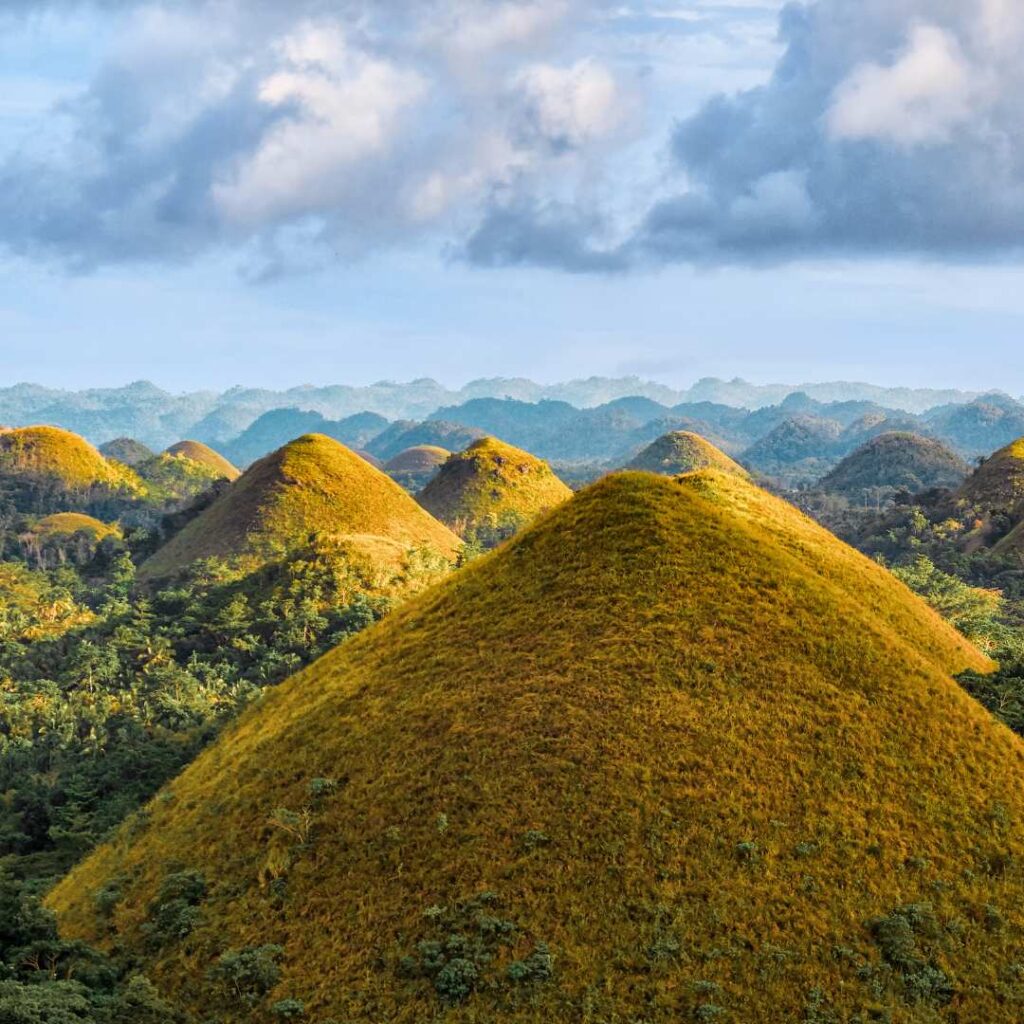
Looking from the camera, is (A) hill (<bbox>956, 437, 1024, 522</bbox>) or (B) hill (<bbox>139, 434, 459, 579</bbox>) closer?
(B) hill (<bbox>139, 434, 459, 579</bbox>)

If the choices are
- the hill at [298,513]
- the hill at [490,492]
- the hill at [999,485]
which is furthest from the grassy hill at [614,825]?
the hill at [999,485]

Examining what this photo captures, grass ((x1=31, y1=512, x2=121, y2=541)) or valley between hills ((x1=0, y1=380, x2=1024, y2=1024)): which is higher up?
valley between hills ((x1=0, y1=380, x2=1024, y2=1024))

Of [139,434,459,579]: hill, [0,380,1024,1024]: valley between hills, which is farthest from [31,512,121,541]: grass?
[0,380,1024,1024]: valley between hills

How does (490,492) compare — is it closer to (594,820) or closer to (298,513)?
(298,513)

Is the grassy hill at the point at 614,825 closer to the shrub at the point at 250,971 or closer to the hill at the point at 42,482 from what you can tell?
the shrub at the point at 250,971

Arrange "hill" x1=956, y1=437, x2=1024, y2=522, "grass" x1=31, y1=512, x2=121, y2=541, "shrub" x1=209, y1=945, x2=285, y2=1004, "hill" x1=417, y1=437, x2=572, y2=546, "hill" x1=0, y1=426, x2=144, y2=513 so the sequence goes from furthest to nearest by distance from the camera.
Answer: "hill" x1=0, y1=426, x2=144, y2=513
"grass" x1=31, y1=512, x2=121, y2=541
"hill" x1=417, y1=437, x2=572, y2=546
"hill" x1=956, y1=437, x2=1024, y2=522
"shrub" x1=209, y1=945, x2=285, y2=1004

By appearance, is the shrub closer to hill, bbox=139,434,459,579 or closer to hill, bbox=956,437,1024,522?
hill, bbox=139,434,459,579

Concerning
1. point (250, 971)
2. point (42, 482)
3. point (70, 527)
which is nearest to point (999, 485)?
point (250, 971)
